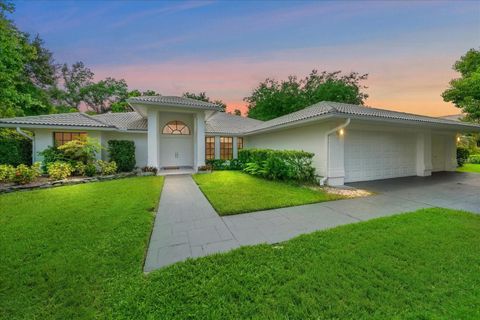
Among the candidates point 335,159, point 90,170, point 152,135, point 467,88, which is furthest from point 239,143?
point 467,88

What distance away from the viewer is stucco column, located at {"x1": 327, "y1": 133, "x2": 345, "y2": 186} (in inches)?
325

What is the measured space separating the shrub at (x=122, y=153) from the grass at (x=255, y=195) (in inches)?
213

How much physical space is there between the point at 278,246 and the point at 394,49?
38.7 feet

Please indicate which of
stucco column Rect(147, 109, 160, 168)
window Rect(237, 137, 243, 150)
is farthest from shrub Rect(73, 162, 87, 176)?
window Rect(237, 137, 243, 150)

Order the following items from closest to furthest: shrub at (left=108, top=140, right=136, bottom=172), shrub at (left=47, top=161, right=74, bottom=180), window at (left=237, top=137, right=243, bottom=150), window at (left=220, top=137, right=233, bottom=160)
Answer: shrub at (left=47, top=161, right=74, bottom=180)
shrub at (left=108, top=140, right=136, bottom=172)
window at (left=220, top=137, right=233, bottom=160)
window at (left=237, top=137, right=243, bottom=150)

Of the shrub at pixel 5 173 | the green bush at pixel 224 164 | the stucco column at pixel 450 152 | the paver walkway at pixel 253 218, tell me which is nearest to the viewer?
the paver walkway at pixel 253 218

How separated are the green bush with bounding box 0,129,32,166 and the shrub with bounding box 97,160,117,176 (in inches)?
158

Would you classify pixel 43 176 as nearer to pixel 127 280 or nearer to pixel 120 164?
pixel 120 164

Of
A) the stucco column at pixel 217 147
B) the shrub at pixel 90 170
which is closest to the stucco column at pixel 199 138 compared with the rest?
the stucco column at pixel 217 147

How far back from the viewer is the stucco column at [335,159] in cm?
826

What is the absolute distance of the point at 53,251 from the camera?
3125 millimetres

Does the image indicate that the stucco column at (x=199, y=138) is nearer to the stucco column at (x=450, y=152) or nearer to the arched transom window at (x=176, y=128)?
the arched transom window at (x=176, y=128)

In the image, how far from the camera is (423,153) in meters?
10.6

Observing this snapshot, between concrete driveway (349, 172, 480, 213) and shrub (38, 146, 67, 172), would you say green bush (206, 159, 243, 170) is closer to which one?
concrete driveway (349, 172, 480, 213)
